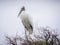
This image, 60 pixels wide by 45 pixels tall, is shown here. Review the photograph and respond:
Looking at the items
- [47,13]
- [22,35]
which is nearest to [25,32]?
[22,35]

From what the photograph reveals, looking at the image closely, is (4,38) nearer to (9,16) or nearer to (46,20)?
(9,16)

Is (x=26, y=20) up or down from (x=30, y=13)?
down

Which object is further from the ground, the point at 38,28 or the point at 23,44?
the point at 38,28

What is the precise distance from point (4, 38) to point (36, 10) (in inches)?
29.0

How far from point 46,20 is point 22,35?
1.62 ft

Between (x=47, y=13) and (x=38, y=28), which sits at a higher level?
(x=47, y=13)

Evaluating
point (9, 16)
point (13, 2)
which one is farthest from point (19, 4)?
point (9, 16)

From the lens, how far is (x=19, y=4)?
2305 mm

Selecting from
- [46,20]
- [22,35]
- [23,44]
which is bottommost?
[23,44]

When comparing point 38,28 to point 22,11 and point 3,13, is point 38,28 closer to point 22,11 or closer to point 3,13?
point 22,11

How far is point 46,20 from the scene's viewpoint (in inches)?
89.9

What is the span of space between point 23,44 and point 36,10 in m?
0.63

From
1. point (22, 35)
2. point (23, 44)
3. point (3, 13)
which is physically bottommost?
point (23, 44)

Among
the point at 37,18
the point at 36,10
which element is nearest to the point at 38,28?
the point at 37,18
